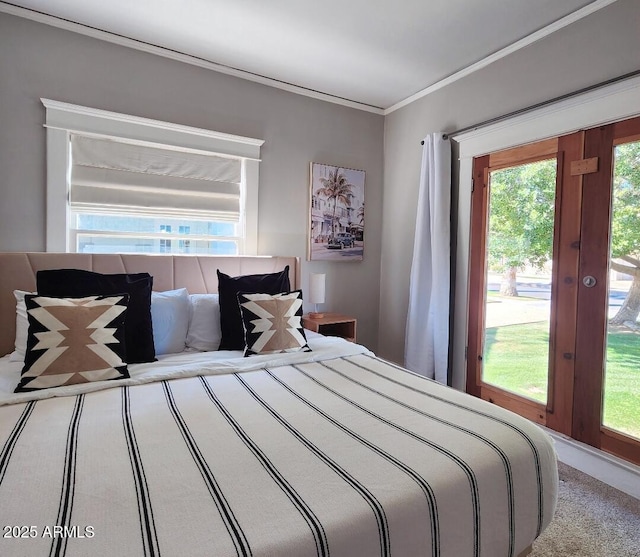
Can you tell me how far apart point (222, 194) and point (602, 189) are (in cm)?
256

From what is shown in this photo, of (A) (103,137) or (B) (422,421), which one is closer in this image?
(B) (422,421)

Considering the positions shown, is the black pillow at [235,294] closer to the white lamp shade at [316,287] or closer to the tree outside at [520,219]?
the white lamp shade at [316,287]

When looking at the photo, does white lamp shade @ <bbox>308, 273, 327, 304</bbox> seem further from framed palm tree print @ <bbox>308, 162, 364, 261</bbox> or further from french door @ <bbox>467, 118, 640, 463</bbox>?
french door @ <bbox>467, 118, 640, 463</bbox>

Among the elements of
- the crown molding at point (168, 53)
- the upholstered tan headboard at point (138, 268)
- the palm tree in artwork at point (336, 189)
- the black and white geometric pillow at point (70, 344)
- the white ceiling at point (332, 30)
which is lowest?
the black and white geometric pillow at point (70, 344)

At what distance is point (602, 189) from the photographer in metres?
2.15

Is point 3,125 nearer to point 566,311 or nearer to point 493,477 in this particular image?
point 493,477

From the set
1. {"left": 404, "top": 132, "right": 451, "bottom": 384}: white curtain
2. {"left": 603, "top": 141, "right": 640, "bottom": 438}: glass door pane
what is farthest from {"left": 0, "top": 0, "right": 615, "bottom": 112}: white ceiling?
{"left": 603, "top": 141, "right": 640, "bottom": 438}: glass door pane

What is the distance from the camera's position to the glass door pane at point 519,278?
8.13 ft

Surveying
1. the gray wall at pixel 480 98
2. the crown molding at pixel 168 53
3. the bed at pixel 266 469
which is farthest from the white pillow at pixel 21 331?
the gray wall at pixel 480 98

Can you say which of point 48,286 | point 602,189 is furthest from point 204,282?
point 602,189

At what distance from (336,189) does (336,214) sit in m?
0.23

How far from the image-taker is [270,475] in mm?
1007

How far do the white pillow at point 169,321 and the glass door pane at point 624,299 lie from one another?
2.47m

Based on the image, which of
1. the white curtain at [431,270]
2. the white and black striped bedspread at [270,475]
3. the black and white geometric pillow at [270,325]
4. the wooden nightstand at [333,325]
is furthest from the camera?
the wooden nightstand at [333,325]
